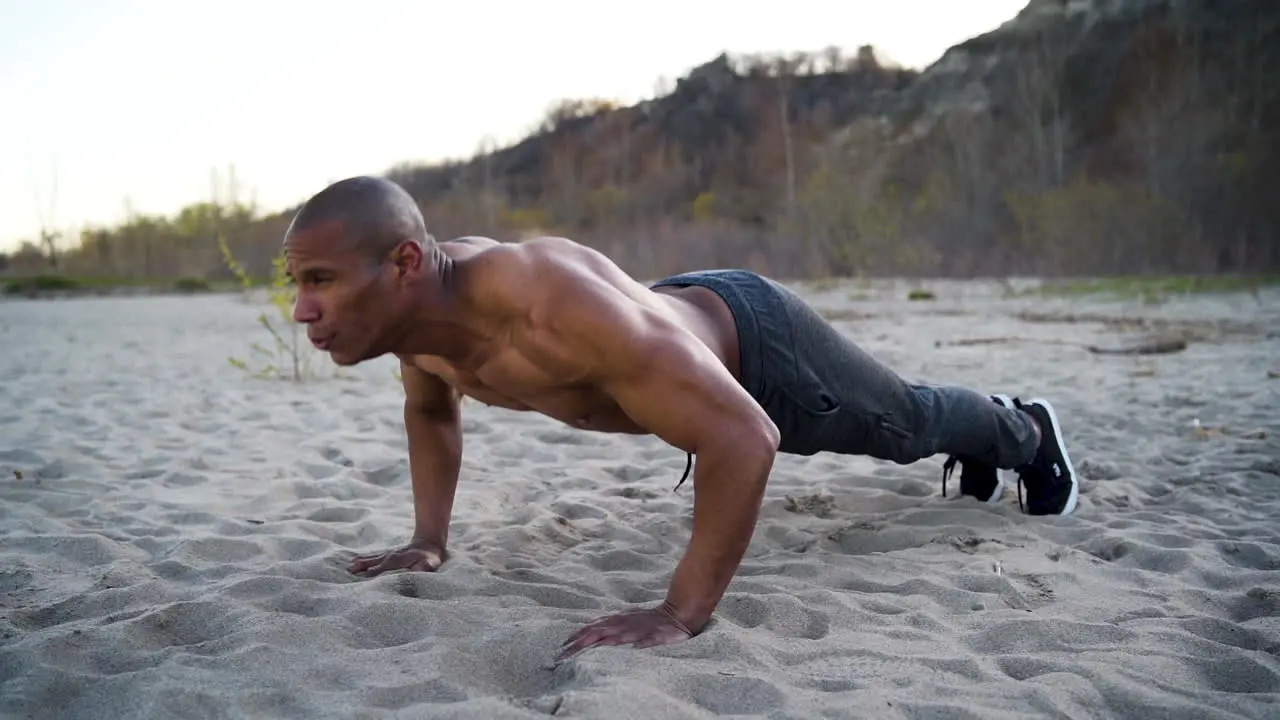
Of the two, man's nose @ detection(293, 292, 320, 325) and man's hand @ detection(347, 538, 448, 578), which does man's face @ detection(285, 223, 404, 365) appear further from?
man's hand @ detection(347, 538, 448, 578)

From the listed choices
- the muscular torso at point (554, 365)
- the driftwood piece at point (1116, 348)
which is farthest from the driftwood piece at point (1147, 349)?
the muscular torso at point (554, 365)

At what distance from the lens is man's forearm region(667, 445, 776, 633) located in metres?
2.17

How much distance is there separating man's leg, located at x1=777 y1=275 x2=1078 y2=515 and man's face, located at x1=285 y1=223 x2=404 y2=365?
1.18 m

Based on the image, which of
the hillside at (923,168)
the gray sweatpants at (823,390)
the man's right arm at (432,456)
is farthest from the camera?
the hillside at (923,168)

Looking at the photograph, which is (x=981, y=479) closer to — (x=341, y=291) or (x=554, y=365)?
(x=554, y=365)

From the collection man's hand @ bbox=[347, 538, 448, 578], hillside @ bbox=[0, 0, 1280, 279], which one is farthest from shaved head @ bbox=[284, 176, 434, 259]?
hillside @ bbox=[0, 0, 1280, 279]

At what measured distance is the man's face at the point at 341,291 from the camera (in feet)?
7.00

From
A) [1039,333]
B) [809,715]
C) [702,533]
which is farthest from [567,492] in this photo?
[1039,333]

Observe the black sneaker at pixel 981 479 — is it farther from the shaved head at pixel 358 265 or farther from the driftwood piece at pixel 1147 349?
the driftwood piece at pixel 1147 349

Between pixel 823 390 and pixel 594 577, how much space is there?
86cm

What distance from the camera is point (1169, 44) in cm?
2961

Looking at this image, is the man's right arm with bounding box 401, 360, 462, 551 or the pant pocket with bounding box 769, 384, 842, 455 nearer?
the pant pocket with bounding box 769, 384, 842, 455

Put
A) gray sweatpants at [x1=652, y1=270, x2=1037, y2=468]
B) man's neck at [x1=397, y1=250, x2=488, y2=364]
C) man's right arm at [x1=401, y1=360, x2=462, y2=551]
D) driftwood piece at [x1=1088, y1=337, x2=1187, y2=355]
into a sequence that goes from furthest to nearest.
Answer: driftwood piece at [x1=1088, y1=337, x2=1187, y2=355] < man's right arm at [x1=401, y1=360, x2=462, y2=551] < gray sweatpants at [x1=652, y1=270, x2=1037, y2=468] < man's neck at [x1=397, y1=250, x2=488, y2=364]

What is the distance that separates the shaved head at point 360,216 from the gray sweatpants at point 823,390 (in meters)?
0.95
